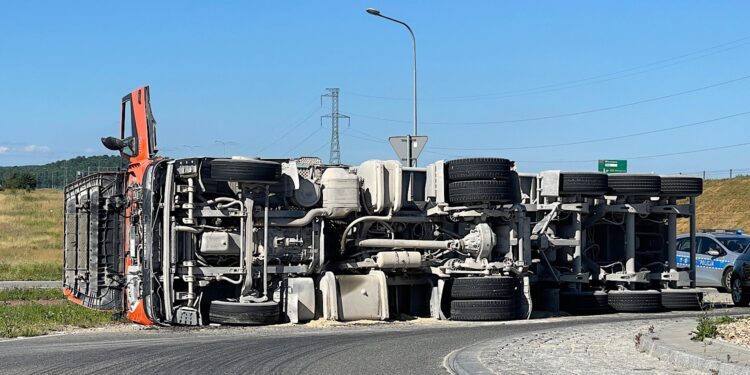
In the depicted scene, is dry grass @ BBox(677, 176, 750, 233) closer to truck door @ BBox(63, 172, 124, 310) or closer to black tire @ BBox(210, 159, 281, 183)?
truck door @ BBox(63, 172, 124, 310)

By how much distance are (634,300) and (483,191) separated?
4.09 m

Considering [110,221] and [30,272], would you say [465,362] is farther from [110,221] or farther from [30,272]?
[30,272]

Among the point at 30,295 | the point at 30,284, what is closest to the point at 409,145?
the point at 30,295

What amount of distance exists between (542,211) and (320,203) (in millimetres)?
4545

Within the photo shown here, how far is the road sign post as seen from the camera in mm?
25422

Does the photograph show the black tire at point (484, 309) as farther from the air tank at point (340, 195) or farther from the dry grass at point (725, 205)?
the dry grass at point (725, 205)

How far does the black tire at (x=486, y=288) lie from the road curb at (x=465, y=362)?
15.2 ft

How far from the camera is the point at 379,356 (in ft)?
40.4

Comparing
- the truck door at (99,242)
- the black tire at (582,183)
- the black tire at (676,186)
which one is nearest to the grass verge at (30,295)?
the truck door at (99,242)

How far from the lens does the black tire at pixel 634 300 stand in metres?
19.7

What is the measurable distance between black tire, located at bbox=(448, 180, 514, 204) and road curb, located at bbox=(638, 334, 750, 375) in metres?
5.49

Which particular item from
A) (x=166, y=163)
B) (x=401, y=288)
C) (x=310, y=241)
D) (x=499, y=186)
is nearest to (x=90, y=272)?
(x=166, y=163)

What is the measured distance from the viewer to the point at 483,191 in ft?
59.4

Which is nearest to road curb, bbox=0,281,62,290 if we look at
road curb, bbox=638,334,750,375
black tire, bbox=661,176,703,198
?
black tire, bbox=661,176,703,198
